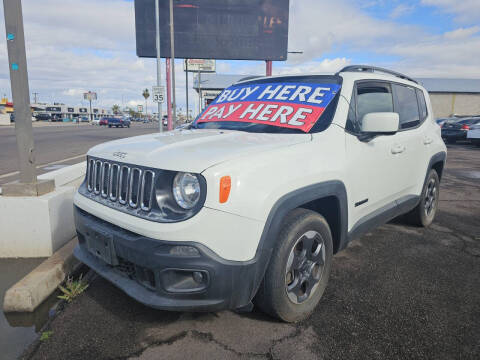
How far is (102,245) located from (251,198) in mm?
1068

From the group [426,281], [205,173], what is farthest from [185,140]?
[426,281]

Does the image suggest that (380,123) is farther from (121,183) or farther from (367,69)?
(121,183)

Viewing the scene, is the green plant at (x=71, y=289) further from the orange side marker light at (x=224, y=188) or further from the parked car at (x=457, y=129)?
the parked car at (x=457, y=129)

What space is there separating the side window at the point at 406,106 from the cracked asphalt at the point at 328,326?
152 centimetres

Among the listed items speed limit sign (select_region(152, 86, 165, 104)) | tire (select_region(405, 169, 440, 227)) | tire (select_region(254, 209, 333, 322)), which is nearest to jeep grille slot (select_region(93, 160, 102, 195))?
tire (select_region(254, 209, 333, 322))

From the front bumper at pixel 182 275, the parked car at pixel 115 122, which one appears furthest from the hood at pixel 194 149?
the parked car at pixel 115 122

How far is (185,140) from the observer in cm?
253

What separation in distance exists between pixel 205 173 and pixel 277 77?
197cm

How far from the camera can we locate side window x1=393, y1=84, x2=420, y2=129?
362cm

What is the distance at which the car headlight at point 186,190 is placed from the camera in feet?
6.39

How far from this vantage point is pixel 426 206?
4410 mm

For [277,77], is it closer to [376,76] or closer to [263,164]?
[376,76]

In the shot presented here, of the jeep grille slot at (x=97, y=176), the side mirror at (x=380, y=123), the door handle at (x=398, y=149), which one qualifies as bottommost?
the jeep grille slot at (x=97, y=176)

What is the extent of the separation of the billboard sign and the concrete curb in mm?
18654
